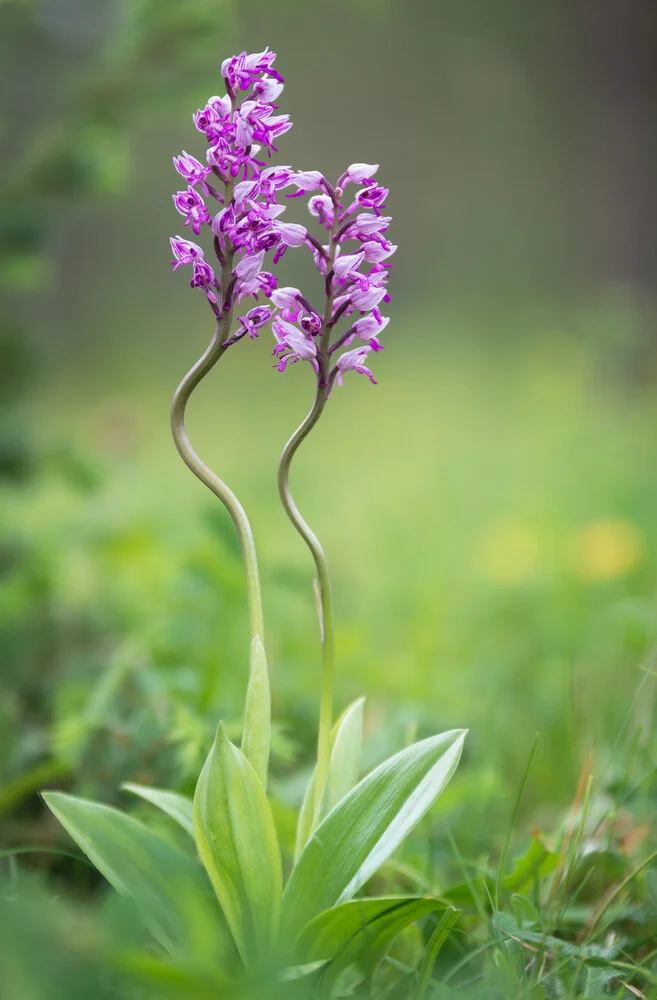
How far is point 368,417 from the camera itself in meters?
4.81

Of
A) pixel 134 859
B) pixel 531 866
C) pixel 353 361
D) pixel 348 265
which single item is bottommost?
pixel 531 866

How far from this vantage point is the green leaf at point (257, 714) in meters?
0.94

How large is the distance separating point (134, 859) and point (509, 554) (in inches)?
81.5

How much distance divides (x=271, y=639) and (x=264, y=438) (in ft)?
7.43

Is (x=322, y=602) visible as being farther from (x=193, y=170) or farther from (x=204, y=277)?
(x=193, y=170)

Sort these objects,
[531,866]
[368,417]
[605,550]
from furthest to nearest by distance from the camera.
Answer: [368,417] < [605,550] < [531,866]

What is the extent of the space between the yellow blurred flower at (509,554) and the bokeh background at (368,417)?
0.05 ft

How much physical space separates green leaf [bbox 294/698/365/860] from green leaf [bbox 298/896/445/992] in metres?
0.11

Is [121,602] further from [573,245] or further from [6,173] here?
[573,245]

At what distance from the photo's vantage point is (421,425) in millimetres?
4594

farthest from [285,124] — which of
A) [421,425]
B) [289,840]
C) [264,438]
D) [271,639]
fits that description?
[421,425]

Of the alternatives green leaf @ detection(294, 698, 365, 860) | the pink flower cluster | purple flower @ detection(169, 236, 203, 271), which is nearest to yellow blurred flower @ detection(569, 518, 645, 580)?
green leaf @ detection(294, 698, 365, 860)

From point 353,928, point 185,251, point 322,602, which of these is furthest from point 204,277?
point 353,928

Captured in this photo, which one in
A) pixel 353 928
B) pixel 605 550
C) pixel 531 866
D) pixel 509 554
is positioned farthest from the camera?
pixel 509 554
